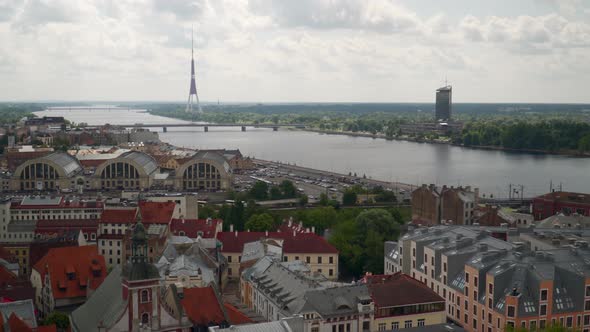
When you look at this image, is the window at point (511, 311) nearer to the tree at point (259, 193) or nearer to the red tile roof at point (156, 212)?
the red tile roof at point (156, 212)

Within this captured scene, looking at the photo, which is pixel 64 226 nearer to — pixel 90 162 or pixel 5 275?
pixel 5 275

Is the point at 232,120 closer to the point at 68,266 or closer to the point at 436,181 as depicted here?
the point at 436,181

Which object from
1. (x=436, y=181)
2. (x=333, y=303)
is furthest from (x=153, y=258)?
(x=436, y=181)

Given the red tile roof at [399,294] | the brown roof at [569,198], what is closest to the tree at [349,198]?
the brown roof at [569,198]

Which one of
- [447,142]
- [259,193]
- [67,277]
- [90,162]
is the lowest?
[447,142]

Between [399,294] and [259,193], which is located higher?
[399,294]

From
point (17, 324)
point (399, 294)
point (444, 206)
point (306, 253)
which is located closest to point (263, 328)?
point (399, 294)

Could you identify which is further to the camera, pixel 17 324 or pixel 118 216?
pixel 118 216

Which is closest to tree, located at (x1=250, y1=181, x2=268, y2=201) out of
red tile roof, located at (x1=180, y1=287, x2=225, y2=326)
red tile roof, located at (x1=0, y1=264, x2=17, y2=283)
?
red tile roof, located at (x1=0, y1=264, x2=17, y2=283)
